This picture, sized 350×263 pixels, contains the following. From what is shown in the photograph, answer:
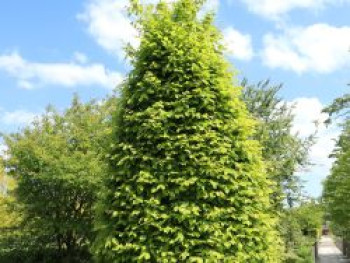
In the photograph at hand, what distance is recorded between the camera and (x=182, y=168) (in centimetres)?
648

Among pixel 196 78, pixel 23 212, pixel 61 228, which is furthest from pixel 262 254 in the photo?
pixel 23 212

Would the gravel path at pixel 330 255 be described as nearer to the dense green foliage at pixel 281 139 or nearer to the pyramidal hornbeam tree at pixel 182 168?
the dense green foliage at pixel 281 139

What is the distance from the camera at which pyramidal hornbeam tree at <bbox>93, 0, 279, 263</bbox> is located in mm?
6301

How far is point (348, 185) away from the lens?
26844 mm

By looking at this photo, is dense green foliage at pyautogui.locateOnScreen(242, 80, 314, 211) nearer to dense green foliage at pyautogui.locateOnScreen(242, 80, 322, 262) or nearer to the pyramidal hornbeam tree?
dense green foliage at pyautogui.locateOnScreen(242, 80, 322, 262)

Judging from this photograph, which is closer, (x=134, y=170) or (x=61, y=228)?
(x=134, y=170)

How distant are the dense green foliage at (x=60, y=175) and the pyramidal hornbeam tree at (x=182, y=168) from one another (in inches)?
342

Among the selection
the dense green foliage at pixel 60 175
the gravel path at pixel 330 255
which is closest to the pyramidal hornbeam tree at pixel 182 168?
the dense green foliage at pixel 60 175

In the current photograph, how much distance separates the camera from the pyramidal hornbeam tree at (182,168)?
6.30 m

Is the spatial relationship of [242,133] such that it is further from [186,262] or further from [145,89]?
[186,262]

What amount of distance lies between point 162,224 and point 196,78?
2.06 m

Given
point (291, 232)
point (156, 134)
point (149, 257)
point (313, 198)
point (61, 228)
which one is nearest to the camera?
point (149, 257)

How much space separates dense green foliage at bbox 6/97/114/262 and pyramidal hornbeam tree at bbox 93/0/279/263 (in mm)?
8688

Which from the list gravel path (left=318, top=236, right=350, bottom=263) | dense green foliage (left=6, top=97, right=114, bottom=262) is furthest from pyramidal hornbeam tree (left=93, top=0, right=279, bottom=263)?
gravel path (left=318, top=236, right=350, bottom=263)
